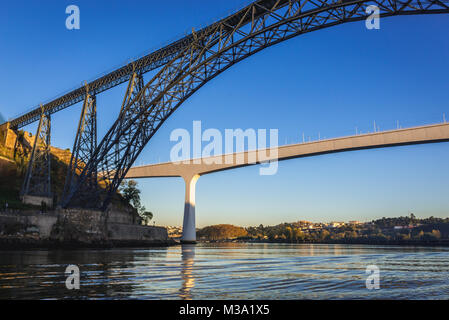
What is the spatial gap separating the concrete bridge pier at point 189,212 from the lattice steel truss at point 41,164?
23.6 m

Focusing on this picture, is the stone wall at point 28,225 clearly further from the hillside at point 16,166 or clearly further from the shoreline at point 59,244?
the hillside at point 16,166

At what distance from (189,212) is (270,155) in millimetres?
15200

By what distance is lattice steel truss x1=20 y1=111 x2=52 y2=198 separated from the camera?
117 ft

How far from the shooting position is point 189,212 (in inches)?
2243

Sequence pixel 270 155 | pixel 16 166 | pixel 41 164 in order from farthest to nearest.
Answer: pixel 270 155 → pixel 16 166 → pixel 41 164

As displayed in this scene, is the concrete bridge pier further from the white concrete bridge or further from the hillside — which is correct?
the hillside

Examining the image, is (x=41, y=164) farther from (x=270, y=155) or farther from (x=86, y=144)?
(x=270, y=155)

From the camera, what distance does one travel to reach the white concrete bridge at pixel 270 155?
40.8 meters

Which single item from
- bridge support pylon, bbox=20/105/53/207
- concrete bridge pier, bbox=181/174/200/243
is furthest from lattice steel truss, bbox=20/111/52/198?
concrete bridge pier, bbox=181/174/200/243

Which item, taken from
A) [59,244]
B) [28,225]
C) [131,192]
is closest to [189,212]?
[131,192]

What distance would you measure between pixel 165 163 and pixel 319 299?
58.1 m

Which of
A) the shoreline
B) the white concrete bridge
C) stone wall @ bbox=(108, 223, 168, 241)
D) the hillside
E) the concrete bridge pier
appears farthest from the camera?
the concrete bridge pier
